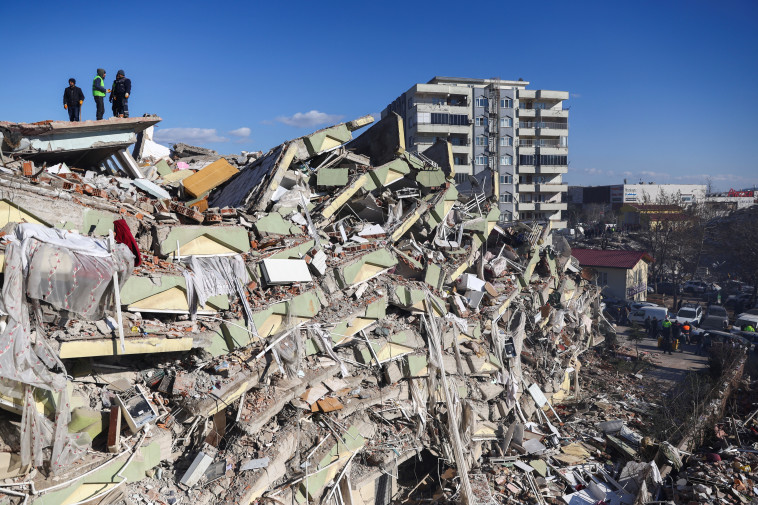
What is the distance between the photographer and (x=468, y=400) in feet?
35.3

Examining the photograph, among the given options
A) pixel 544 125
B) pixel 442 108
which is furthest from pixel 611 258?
pixel 544 125

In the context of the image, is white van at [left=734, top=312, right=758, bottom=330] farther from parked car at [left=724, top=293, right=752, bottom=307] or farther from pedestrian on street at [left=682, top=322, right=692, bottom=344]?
parked car at [left=724, top=293, right=752, bottom=307]

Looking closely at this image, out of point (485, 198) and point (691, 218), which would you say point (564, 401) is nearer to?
point (485, 198)

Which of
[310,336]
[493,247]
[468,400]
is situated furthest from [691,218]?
[310,336]

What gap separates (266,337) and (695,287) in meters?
33.3

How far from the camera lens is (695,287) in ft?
109

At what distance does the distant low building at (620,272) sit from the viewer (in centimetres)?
2920

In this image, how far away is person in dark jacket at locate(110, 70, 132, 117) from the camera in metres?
10.8

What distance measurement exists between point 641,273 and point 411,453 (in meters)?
26.5

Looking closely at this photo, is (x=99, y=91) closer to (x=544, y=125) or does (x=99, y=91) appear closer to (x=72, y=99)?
(x=72, y=99)

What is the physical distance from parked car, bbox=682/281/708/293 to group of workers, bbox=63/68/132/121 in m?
33.6

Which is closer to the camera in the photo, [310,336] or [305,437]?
[305,437]

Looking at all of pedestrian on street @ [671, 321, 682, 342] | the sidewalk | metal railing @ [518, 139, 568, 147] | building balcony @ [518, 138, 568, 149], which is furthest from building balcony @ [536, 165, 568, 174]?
pedestrian on street @ [671, 321, 682, 342]

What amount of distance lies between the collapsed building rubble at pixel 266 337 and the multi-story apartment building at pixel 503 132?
80.5ft
